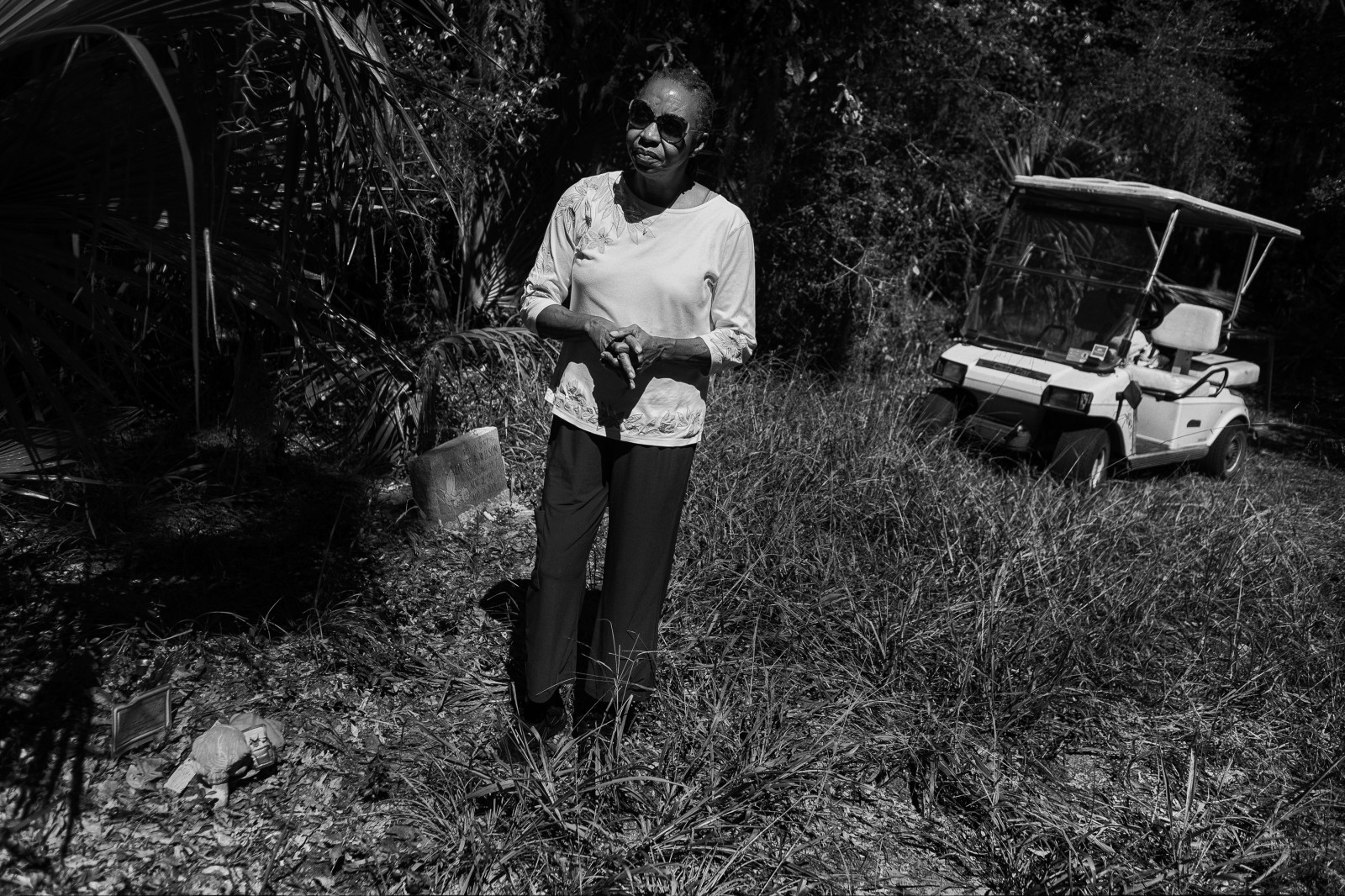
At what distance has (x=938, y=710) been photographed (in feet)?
11.5

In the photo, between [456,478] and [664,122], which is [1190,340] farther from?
[664,122]

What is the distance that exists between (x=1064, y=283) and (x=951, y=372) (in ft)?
3.49

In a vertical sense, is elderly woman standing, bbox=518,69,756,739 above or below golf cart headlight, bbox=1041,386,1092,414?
above

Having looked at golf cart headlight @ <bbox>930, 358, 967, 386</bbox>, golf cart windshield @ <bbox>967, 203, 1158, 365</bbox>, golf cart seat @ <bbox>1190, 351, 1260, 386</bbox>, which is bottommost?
golf cart headlight @ <bbox>930, 358, 967, 386</bbox>

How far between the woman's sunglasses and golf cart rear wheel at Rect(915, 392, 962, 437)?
3792mm

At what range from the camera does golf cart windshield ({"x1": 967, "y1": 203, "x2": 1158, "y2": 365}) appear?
6801 millimetres

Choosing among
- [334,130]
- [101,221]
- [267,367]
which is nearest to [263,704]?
[101,221]

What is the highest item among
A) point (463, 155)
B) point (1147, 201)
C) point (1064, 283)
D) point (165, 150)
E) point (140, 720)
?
point (1147, 201)

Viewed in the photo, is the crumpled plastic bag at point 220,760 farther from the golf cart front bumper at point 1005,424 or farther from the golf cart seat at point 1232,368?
the golf cart seat at point 1232,368

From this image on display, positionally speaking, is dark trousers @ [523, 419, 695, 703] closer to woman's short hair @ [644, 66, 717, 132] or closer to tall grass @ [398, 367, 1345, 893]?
tall grass @ [398, 367, 1345, 893]

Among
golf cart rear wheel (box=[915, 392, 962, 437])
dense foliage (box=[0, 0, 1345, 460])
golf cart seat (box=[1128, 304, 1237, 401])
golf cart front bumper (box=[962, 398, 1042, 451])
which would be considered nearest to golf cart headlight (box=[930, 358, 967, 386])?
golf cart rear wheel (box=[915, 392, 962, 437])

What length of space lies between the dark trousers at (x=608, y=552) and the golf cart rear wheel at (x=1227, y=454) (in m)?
5.89

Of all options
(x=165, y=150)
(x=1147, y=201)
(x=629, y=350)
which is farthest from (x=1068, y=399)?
(x=165, y=150)

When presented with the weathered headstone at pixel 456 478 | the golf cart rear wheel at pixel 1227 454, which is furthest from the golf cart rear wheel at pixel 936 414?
the weathered headstone at pixel 456 478
